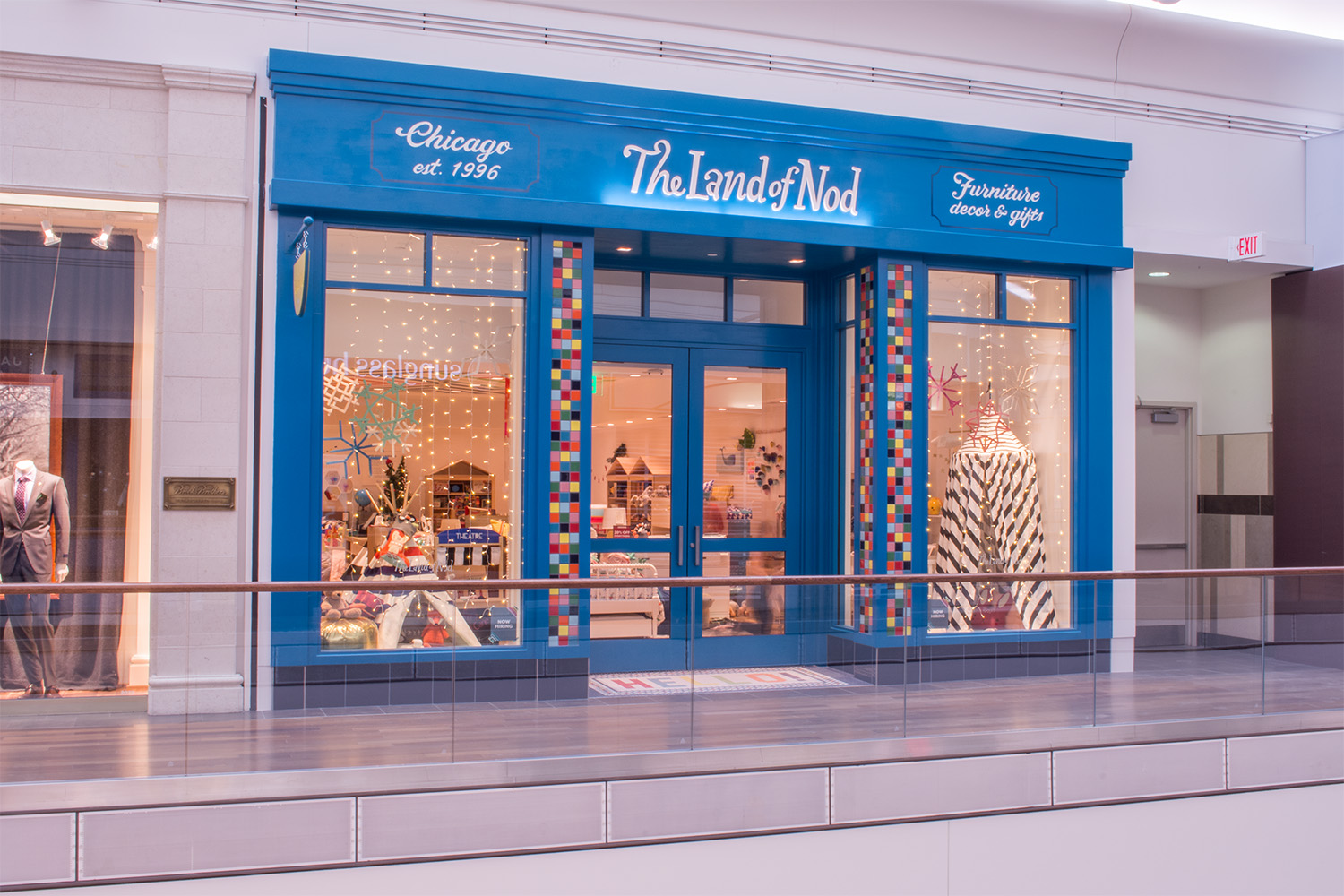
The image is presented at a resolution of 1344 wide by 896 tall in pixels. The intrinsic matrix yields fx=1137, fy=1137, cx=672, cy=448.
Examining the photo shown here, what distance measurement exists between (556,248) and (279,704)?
328 cm

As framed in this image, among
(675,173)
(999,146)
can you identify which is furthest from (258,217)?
(999,146)

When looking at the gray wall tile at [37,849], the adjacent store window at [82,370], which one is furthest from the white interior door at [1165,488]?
the gray wall tile at [37,849]

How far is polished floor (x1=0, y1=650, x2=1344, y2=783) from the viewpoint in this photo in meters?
4.73

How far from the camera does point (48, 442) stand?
6.47m

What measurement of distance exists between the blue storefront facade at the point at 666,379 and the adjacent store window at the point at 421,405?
0.02 meters

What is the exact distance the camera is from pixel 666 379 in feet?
26.5

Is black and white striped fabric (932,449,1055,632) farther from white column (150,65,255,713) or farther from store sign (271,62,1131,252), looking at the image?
white column (150,65,255,713)

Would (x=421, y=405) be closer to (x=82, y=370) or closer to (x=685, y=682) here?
(x=82, y=370)

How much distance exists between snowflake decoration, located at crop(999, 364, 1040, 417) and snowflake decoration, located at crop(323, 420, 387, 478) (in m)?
4.38

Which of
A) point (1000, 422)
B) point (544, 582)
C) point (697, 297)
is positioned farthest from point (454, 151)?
point (1000, 422)

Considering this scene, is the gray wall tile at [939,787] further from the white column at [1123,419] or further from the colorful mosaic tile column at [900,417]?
the white column at [1123,419]

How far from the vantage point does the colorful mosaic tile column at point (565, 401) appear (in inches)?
276

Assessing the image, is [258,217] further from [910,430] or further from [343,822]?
[910,430]

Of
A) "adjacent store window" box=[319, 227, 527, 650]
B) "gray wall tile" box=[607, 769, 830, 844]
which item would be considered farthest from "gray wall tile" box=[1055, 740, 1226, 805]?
"adjacent store window" box=[319, 227, 527, 650]
